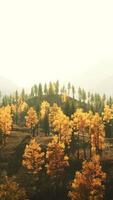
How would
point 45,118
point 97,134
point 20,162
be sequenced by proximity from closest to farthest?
point 97,134 → point 20,162 → point 45,118

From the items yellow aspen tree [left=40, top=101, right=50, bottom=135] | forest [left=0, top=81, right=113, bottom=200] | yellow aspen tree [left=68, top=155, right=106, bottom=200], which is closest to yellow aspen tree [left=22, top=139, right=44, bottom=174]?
forest [left=0, top=81, right=113, bottom=200]

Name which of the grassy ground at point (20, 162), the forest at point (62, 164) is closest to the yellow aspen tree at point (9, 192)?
the forest at point (62, 164)

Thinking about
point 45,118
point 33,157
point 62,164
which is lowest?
point 62,164

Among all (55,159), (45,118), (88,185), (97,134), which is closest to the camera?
(88,185)

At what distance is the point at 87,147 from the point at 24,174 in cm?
2903

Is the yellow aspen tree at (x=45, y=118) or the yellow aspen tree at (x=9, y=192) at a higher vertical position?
the yellow aspen tree at (x=45, y=118)

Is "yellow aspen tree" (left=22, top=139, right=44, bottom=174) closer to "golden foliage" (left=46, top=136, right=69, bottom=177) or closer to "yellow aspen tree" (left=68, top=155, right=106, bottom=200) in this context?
"golden foliage" (left=46, top=136, right=69, bottom=177)

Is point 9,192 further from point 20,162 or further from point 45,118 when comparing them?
point 45,118

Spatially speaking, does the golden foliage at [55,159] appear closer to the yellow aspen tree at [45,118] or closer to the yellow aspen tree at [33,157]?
the yellow aspen tree at [33,157]

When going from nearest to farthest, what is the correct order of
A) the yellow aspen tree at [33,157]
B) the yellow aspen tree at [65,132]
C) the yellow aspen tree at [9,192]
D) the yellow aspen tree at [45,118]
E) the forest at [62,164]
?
the yellow aspen tree at [9,192] < the forest at [62,164] < the yellow aspen tree at [33,157] < the yellow aspen tree at [65,132] < the yellow aspen tree at [45,118]

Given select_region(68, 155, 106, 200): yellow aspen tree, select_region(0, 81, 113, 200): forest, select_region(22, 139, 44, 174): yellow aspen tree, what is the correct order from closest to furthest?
select_region(68, 155, 106, 200): yellow aspen tree < select_region(0, 81, 113, 200): forest < select_region(22, 139, 44, 174): yellow aspen tree

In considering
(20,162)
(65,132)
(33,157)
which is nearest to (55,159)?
(33,157)

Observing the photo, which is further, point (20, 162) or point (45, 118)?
point (45, 118)

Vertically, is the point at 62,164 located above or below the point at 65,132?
below
